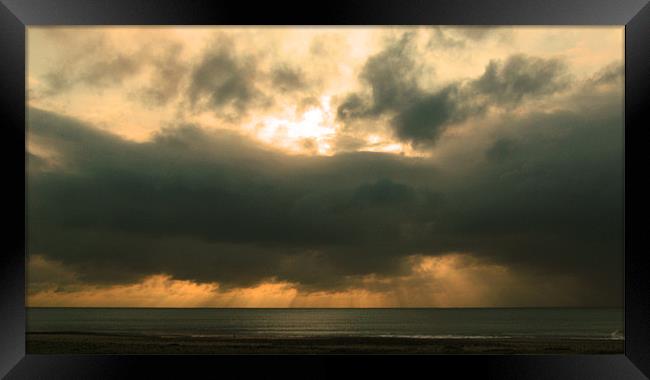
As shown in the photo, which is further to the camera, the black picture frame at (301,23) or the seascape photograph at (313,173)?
the seascape photograph at (313,173)

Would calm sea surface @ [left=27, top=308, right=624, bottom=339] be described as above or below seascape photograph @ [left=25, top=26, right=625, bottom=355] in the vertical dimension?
below

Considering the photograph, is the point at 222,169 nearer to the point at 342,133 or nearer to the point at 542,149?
the point at 342,133

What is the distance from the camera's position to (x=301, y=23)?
9.12 ft

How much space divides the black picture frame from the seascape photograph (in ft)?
91.8

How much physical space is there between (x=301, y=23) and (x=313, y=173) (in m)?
35.9

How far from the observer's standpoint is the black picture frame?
8.94 ft

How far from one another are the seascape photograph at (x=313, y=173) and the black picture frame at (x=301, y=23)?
28.0m

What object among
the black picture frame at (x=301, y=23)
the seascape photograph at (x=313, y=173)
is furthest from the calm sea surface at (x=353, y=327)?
the black picture frame at (x=301, y=23)

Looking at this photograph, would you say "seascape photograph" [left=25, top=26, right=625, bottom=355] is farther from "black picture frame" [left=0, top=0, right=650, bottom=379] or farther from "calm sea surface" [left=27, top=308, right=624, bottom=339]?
"black picture frame" [left=0, top=0, right=650, bottom=379]

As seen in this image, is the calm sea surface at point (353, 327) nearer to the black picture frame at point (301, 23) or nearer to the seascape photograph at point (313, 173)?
the seascape photograph at point (313, 173)

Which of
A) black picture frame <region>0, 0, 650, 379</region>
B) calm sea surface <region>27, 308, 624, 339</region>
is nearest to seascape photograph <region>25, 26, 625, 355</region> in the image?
calm sea surface <region>27, 308, 624, 339</region>

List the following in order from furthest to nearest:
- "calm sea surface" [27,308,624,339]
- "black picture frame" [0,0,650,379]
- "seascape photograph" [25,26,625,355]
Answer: "seascape photograph" [25,26,625,355], "calm sea surface" [27,308,624,339], "black picture frame" [0,0,650,379]

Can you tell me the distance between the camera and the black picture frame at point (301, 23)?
2.72 m

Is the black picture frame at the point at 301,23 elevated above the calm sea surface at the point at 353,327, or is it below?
above
